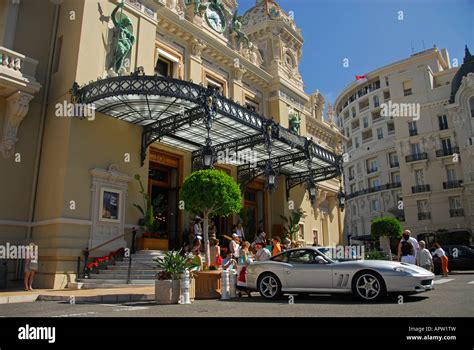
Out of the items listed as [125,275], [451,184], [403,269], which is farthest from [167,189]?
[451,184]

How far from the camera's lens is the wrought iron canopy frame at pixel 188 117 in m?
13.7

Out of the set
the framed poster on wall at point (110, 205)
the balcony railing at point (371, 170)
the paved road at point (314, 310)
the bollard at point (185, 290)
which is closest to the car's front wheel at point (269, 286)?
the paved road at point (314, 310)

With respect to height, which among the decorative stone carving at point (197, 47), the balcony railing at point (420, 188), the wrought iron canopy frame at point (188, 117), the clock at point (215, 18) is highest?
the clock at point (215, 18)

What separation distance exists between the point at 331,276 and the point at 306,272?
586mm

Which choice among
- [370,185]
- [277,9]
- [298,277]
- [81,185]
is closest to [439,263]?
[298,277]

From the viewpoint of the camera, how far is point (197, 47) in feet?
67.4

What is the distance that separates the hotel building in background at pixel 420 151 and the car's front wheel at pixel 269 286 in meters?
33.8

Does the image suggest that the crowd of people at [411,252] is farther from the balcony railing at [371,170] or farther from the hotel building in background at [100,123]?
the balcony railing at [371,170]

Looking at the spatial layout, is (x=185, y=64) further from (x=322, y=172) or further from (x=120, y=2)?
(x=322, y=172)

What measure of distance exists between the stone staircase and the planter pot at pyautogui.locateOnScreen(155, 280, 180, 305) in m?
3.73

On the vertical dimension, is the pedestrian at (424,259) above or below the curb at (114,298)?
above

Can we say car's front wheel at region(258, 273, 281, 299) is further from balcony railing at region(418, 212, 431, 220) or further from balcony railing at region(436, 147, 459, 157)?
balcony railing at region(436, 147, 459, 157)

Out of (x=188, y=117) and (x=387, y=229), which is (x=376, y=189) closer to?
(x=387, y=229)
